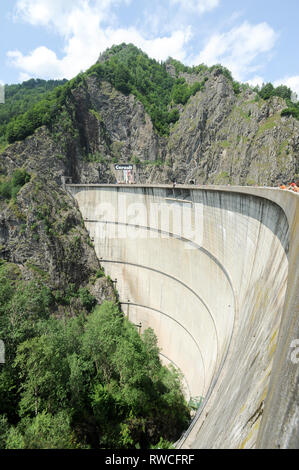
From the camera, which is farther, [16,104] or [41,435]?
[16,104]

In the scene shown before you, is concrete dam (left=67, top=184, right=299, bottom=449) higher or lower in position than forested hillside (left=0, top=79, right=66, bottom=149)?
lower

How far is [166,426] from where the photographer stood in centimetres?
1447

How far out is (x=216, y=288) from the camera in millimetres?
14219

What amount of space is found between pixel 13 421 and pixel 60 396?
1739mm

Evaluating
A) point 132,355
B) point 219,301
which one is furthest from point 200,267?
point 132,355

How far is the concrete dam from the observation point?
275 centimetres

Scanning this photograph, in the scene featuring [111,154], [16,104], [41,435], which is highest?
[16,104]

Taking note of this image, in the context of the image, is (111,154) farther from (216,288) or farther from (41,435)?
(41,435)

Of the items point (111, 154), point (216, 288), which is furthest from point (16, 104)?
point (216, 288)

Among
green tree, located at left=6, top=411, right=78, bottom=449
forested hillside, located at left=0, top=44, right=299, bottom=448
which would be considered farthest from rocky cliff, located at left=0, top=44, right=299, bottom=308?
green tree, located at left=6, top=411, right=78, bottom=449

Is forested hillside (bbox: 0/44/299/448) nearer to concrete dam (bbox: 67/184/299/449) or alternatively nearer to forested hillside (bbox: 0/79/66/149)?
forested hillside (bbox: 0/79/66/149)

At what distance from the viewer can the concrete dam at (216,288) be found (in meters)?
→ 2.75

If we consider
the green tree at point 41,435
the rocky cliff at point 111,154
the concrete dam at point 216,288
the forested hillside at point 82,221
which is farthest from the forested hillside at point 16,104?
the green tree at point 41,435

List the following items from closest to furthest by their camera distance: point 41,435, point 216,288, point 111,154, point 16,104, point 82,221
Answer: point 41,435, point 216,288, point 82,221, point 111,154, point 16,104
